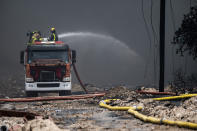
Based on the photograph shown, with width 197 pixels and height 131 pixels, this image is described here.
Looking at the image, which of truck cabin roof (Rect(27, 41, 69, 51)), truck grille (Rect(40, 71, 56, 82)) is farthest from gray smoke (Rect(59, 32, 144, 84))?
Result: truck grille (Rect(40, 71, 56, 82))

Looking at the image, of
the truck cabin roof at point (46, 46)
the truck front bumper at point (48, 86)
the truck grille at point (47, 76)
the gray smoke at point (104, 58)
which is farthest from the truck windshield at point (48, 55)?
the gray smoke at point (104, 58)

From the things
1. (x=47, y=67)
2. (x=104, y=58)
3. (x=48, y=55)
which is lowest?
(x=47, y=67)

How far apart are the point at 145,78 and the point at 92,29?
8639 mm

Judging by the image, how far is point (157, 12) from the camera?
3616 cm

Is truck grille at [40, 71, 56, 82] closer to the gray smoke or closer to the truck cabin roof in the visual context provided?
the truck cabin roof

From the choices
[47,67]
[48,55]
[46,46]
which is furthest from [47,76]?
[46,46]

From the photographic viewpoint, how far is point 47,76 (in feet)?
48.3

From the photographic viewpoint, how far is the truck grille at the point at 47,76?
14672mm

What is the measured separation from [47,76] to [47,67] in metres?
0.41

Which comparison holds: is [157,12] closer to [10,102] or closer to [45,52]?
[45,52]

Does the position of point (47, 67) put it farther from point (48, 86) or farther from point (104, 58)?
point (104, 58)

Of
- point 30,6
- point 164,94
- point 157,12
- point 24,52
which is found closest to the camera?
point 164,94

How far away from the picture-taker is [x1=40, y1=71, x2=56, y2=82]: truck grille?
14672 mm

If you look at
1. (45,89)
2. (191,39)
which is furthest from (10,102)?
(191,39)
